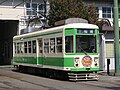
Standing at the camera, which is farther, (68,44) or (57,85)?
(68,44)

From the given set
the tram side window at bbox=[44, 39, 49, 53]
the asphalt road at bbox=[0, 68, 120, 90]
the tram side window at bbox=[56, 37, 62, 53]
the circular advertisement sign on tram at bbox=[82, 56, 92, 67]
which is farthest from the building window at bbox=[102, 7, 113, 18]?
the asphalt road at bbox=[0, 68, 120, 90]

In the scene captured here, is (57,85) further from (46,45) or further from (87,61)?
(46,45)

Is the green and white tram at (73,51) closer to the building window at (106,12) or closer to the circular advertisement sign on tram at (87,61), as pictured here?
the circular advertisement sign on tram at (87,61)

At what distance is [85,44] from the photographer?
20516 mm

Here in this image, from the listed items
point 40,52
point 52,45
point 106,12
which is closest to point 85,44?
point 52,45

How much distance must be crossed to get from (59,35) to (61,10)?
39.0 ft

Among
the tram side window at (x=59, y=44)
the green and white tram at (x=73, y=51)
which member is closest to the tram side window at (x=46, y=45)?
the green and white tram at (x=73, y=51)

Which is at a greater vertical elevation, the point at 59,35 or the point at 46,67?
the point at 59,35

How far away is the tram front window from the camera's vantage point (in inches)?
798

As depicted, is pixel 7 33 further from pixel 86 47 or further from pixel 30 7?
pixel 86 47

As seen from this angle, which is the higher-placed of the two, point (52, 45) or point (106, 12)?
point (106, 12)

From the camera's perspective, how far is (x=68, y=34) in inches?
802

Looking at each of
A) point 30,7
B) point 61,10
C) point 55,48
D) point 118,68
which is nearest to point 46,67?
point 55,48

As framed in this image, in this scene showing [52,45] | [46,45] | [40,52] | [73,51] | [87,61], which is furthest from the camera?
[40,52]
